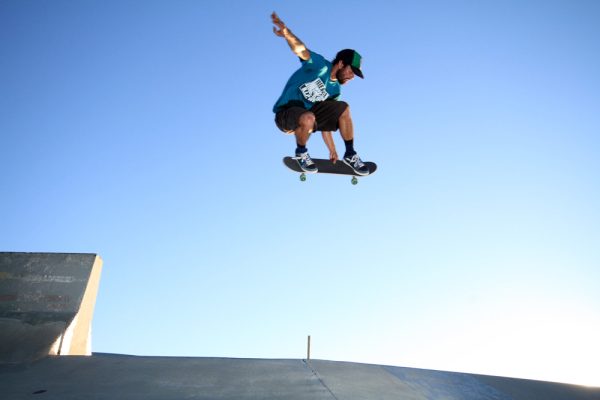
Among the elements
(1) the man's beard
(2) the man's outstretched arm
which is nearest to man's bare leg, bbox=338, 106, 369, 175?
(1) the man's beard

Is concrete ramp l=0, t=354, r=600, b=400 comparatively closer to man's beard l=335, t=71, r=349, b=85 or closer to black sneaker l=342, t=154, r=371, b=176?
black sneaker l=342, t=154, r=371, b=176

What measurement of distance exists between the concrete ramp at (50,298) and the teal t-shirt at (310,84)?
3710mm

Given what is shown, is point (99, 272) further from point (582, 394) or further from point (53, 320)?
point (582, 394)

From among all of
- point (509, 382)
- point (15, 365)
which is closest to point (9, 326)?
point (15, 365)

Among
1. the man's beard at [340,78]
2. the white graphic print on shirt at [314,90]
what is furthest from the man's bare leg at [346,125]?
the white graphic print on shirt at [314,90]

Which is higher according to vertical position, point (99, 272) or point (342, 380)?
point (99, 272)

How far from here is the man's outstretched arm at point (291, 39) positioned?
5.76m

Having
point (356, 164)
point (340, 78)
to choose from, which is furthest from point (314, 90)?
point (356, 164)

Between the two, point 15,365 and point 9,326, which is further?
point 9,326

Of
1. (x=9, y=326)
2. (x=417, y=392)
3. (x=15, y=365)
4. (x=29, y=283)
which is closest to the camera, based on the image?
(x=417, y=392)

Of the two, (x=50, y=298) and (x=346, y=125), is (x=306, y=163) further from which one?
(x=50, y=298)

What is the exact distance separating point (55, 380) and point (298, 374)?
2298mm

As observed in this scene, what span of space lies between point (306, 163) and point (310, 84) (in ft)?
4.05

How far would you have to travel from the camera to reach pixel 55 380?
4.24m
